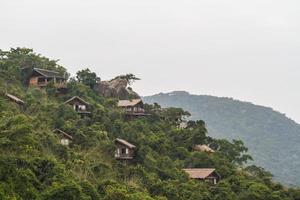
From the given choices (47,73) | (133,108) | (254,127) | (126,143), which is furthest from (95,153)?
(254,127)

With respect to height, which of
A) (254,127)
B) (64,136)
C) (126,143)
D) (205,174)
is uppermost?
(254,127)

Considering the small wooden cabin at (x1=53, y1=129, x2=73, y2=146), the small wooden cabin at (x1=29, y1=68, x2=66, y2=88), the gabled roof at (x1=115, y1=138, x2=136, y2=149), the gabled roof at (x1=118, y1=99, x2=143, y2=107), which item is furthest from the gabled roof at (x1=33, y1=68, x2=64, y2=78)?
the small wooden cabin at (x1=53, y1=129, x2=73, y2=146)

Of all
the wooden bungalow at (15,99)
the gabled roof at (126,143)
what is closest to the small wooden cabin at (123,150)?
the gabled roof at (126,143)

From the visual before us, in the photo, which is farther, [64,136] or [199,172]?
[199,172]

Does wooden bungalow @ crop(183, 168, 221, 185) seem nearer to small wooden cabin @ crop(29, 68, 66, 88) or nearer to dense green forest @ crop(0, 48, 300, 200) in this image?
dense green forest @ crop(0, 48, 300, 200)

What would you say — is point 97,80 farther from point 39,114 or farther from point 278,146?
point 278,146

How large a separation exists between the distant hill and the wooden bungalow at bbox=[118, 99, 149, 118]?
237 ft

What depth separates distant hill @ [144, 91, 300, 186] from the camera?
449 feet

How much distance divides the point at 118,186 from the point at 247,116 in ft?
432

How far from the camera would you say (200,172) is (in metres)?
48.1

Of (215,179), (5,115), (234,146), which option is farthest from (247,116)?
(5,115)

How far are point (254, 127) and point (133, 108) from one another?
10309cm

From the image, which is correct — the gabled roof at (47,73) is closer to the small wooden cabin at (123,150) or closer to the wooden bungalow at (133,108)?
the wooden bungalow at (133,108)

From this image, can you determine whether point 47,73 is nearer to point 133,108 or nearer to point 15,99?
point 133,108
